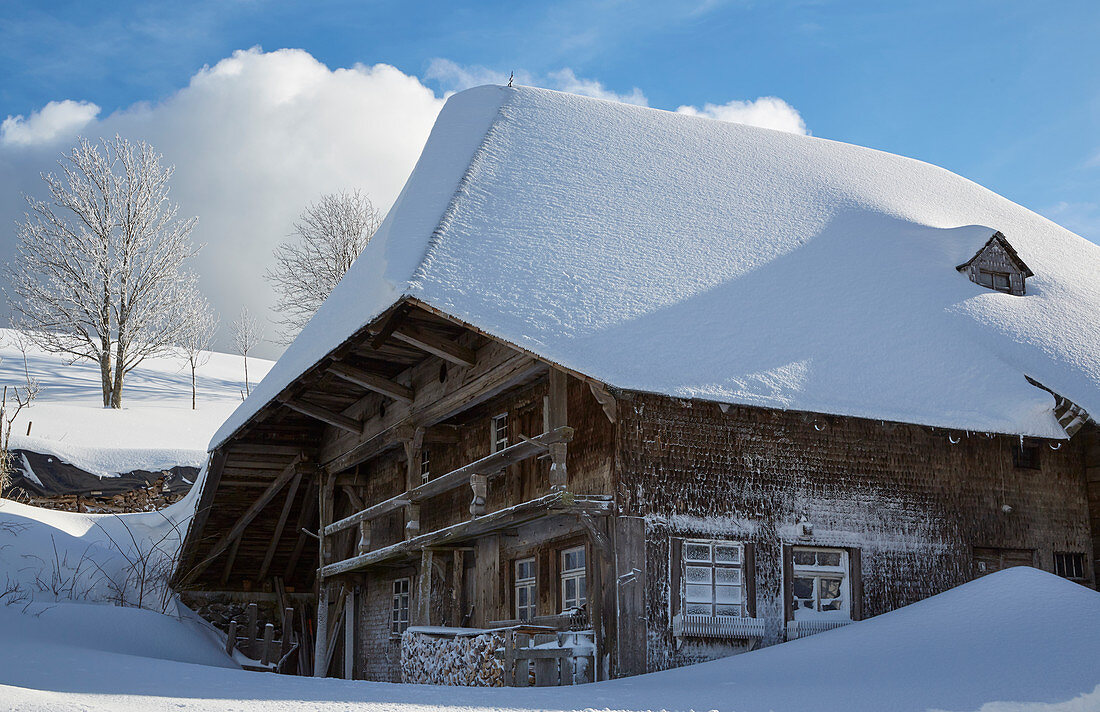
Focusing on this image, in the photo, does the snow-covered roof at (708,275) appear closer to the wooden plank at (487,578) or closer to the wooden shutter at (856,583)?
the wooden shutter at (856,583)

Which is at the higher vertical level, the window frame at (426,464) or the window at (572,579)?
the window frame at (426,464)

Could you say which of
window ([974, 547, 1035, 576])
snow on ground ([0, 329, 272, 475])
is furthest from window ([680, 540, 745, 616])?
snow on ground ([0, 329, 272, 475])

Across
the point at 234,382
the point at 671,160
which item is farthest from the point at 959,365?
the point at 234,382

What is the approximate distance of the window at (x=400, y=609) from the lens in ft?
60.2

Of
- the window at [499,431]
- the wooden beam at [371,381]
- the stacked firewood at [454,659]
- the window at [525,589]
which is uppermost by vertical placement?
the wooden beam at [371,381]

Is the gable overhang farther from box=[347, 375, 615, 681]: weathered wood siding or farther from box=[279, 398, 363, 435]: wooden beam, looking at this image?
box=[279, 398, 363, 435]: wooden beam

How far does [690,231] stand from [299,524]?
11583mm

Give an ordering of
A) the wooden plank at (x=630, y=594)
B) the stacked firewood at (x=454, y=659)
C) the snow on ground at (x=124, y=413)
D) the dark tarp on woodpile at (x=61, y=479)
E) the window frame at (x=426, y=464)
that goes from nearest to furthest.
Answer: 1. the stacked firewood at (x=454, y=659)
2. the wooden plank at (x=630, y=594)
3. the window frame at (x=426, y=464)
4. the dark tarp on woodpile at (x=61, y=479)
5. the snow on ground at (x=124, y=413)

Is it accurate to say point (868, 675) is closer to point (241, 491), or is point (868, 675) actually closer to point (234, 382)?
point (241, 491)

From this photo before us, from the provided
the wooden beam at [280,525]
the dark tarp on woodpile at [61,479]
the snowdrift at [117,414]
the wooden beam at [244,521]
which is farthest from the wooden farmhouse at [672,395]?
the snowdrift at [117,414]

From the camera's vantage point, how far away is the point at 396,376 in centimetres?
1722

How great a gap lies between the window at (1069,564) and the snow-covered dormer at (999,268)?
421 centimetres

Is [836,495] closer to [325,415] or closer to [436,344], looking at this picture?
[436,344]

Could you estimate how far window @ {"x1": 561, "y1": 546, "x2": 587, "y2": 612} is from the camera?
13.3 m
